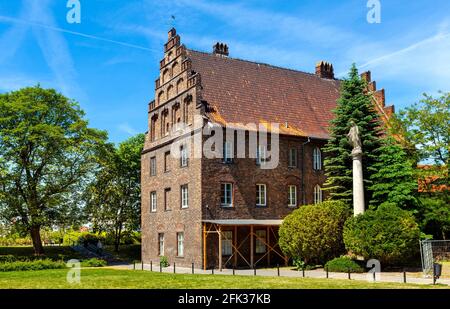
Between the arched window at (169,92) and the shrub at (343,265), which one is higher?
the arched window at (169,92)

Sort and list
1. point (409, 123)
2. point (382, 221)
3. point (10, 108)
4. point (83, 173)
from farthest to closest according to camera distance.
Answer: point (83, 173), point (10, 108), point (409, 123), point (382, 221)

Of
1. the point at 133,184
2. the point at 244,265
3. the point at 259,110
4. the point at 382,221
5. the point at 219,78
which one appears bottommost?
the point at 244,265

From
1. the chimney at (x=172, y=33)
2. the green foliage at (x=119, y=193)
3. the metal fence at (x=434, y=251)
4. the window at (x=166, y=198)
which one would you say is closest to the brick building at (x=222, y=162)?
the window at (x=166, y=198)

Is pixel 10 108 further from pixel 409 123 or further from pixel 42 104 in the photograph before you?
pixel 409 123

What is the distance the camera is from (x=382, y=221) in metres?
27.4

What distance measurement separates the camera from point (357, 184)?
1181 inches

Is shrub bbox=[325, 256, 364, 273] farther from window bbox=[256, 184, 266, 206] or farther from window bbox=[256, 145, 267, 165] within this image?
window bbox=[256, 145, 267, 165]

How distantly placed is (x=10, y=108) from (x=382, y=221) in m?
30.5

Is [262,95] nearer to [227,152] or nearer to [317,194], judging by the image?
[227,152]

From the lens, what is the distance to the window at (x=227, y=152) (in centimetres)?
3328

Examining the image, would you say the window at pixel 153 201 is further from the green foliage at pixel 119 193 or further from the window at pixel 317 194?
Answer: the window at pixel 317 194

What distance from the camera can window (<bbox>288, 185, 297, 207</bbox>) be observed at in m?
35.8

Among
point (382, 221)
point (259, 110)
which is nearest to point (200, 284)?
point (382, 221)

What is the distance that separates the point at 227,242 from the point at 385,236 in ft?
33.1
